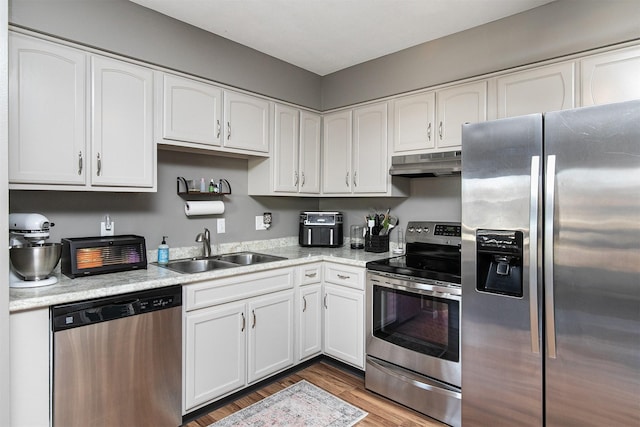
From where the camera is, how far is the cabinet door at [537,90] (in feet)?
6.98

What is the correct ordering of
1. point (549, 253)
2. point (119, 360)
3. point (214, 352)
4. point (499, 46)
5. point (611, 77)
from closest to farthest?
point (549, 253), point (119, 360), point (611, 77), point (214, 352), point (499, 46)

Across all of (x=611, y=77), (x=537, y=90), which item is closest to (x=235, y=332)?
(x=537, y=90)

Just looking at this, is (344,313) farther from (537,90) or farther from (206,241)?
(537,90)

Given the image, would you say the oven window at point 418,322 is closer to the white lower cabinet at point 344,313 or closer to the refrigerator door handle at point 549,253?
the white lower cabinet at point 344,313

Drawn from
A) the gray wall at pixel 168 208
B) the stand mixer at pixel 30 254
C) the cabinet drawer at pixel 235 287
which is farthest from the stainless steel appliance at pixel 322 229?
the stand mixer at pixel 30 254

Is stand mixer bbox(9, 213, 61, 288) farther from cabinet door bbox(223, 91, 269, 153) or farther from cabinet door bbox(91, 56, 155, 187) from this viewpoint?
cabinet door bbox(223, 91, 269, 153)

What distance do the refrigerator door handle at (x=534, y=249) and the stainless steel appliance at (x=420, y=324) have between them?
0.42 metres

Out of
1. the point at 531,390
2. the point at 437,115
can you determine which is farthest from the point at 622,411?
the point at 437,115

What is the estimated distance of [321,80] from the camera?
347 cm

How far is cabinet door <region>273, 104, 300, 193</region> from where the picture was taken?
3074mm

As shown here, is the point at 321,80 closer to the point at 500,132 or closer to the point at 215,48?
the point at 215,48

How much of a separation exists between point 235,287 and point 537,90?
89.4 inches

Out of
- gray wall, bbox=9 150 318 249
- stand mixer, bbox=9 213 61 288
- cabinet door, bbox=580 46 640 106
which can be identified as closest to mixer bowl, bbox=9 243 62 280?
stand mixer, bbox=9 213 61 288

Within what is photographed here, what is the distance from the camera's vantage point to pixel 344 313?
279 centimetres
